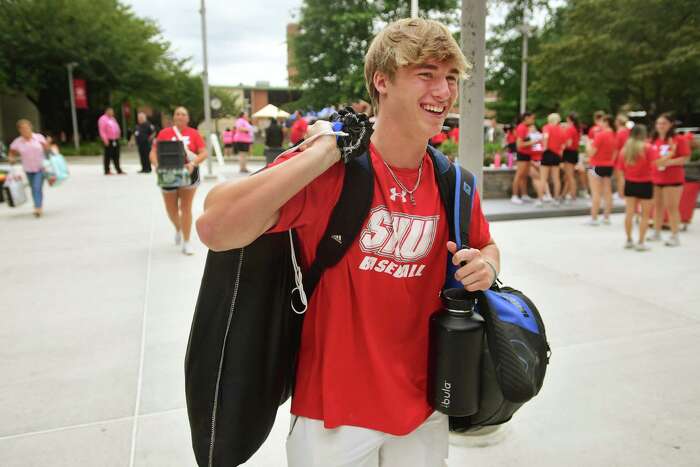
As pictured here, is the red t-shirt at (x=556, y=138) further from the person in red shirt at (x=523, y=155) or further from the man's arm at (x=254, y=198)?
the man's arm at (x=254, y=198)

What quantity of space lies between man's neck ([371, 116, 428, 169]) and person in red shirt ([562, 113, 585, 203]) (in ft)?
35.2

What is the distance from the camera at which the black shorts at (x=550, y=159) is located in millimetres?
11570

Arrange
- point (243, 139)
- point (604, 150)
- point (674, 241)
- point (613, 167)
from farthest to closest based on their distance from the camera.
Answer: point (243, 139) → point (613, 167) → point (604, 150) → point (674, 241)

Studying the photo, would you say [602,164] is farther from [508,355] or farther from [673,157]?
[508,355]

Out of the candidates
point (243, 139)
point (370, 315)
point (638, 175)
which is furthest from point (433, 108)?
point (243, 139)

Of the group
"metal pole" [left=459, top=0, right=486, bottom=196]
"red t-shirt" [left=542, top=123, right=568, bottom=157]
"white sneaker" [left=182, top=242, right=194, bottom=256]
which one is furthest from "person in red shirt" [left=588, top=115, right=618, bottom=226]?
"metal pole" [left=459, top=0, right=486, bottom=196]

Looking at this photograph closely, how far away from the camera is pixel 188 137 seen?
789 centimetres

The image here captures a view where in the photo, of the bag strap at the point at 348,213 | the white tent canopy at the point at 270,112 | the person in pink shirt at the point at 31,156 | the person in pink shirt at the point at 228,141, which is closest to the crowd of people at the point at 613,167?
the white tent canopy at the point at 270,112

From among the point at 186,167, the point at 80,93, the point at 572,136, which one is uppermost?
the point at 80,93

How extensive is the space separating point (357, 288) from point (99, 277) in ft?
19.5

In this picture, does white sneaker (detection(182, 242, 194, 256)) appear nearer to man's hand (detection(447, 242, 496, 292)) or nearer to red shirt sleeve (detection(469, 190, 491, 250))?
red shirt sleeve (detection(469, 190, 491, 250))

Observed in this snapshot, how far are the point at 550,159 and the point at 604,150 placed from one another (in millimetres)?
1786

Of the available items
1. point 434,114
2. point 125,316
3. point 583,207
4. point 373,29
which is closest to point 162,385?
point 125,316

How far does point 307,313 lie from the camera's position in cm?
171
